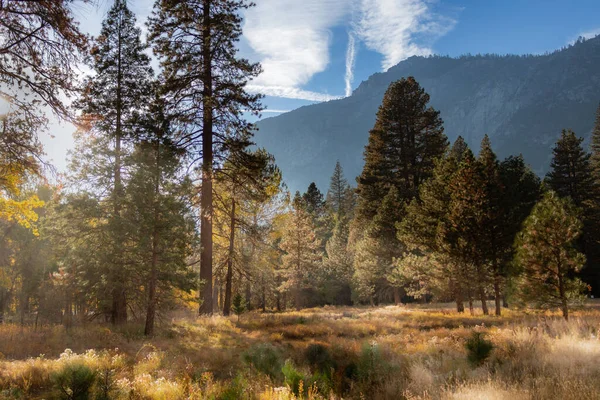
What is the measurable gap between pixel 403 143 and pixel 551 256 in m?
18.4

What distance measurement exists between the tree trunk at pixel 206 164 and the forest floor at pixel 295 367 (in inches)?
130

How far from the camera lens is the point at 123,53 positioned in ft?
48.8

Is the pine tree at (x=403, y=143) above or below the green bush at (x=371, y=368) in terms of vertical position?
above

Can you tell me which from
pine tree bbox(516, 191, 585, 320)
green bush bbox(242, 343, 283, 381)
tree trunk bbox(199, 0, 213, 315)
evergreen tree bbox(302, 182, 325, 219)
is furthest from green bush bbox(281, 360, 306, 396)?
evergreen tree bbox(302, 182, 325, 219)

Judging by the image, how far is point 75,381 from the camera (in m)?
5.16

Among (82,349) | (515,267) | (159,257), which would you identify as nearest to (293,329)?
(159,257)

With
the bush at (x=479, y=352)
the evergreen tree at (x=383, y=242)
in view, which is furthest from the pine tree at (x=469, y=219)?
the bush at (x=479, y=352)

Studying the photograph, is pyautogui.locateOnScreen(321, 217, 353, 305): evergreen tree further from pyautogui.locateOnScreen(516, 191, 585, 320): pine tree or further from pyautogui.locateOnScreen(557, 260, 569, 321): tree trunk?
pyautogui.locateOnScreen(557, 260, 569, 321): tree trunk

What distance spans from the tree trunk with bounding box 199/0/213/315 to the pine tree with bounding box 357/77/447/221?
20070 millimetres

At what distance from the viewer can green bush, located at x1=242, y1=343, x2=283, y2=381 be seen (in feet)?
22.9

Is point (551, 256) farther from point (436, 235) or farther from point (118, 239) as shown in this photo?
point (118, 239)

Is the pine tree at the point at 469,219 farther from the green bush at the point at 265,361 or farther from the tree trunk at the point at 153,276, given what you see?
the tree trunk at the point at 153,276

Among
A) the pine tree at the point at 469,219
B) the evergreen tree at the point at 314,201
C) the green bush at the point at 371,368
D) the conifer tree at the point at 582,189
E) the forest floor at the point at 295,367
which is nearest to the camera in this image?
the forest floor at the point at 295,367

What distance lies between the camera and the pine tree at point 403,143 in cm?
2998
